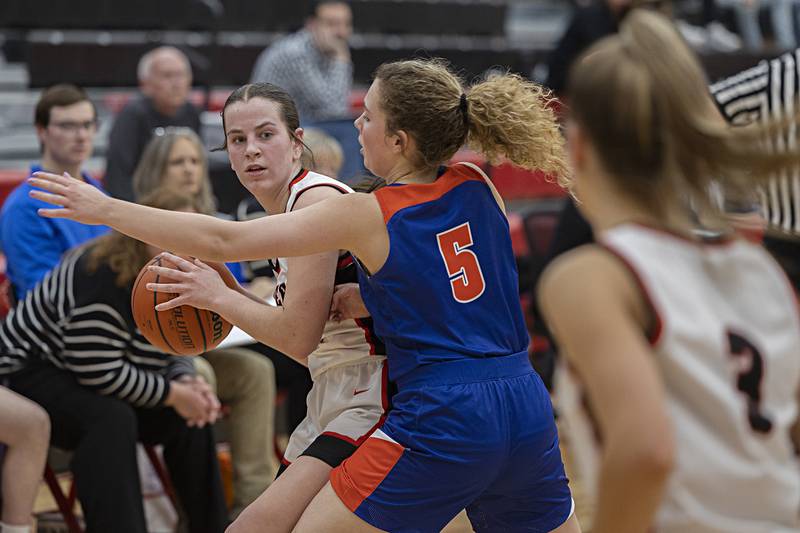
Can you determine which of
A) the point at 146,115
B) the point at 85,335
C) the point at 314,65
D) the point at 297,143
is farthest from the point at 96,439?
the point at 314,65

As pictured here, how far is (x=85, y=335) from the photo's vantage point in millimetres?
4184

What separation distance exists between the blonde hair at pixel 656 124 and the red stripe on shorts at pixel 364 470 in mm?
1170

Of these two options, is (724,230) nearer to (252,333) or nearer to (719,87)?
(252,333)

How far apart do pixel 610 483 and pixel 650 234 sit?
39 centimetres

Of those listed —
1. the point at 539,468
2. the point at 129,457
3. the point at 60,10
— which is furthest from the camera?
the point at 60,10

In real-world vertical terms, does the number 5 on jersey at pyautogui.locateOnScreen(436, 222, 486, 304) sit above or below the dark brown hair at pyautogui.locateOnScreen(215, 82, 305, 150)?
below

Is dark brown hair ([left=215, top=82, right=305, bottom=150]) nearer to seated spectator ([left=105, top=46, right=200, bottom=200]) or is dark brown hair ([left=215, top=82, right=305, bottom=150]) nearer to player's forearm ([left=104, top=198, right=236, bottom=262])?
player's forearm ([left=104, top=198, right=236, bottom=262])

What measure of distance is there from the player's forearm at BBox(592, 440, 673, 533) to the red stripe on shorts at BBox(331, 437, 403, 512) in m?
1.03

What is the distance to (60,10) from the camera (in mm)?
9484

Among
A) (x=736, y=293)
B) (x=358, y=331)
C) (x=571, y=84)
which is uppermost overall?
(x=571, y=84)

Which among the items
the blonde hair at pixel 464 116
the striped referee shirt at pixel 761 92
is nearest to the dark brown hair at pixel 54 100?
the blonde hair at pixel 464 116

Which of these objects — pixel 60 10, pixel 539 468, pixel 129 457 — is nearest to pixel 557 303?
pixel 539 468

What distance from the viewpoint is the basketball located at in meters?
3.21

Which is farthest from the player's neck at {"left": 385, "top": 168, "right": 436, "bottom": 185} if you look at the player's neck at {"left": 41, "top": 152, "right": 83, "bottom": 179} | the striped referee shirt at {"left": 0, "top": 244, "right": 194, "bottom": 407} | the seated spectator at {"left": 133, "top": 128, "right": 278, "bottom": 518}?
the player's neck at {"left": 41, "top": 152, "right": 83, "bottom": 179}
